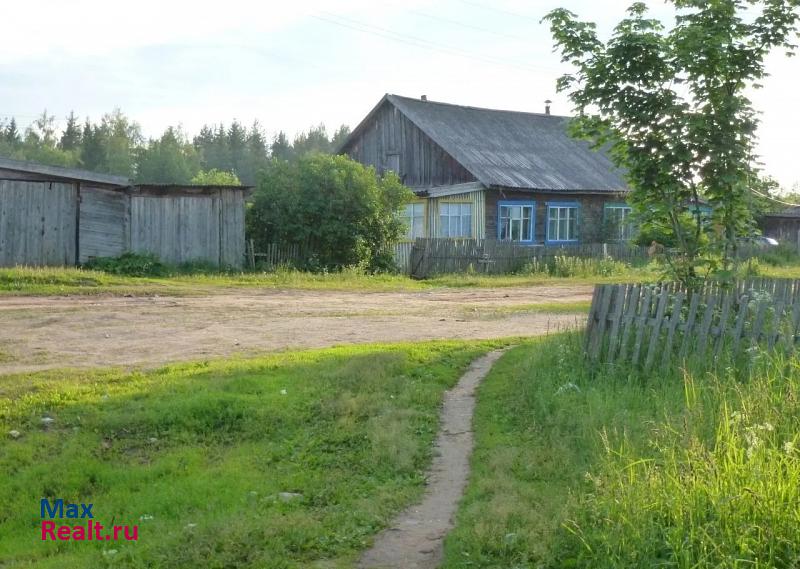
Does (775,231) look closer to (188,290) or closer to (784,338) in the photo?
(188,290)

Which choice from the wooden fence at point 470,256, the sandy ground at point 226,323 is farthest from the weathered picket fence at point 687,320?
the wooden fence at point 470,256

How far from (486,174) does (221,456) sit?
1001 inches

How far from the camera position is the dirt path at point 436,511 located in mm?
5742

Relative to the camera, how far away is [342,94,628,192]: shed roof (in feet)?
110

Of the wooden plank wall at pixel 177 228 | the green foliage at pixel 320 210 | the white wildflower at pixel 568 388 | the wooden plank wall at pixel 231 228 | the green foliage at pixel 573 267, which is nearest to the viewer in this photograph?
the white wildflower at pixel 568 388

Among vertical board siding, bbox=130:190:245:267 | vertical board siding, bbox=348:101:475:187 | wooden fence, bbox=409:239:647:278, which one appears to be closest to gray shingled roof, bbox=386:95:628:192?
vertical board siding, bbox=348:101:475:187

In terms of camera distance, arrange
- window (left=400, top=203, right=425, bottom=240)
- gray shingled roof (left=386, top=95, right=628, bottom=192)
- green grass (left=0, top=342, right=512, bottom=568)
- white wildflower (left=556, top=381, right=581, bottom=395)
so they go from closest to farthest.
Answer: green grass (left=0, top=342, right=512, bottom=568), white wildflower (left=556, top=381, right=581, bottom=395), gray shingled roof (left=386, top=95, right=628, bottom=192), window (left=400, top=203, right=425, bottom=240)

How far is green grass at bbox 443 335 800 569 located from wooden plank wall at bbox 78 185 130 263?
54.2ft

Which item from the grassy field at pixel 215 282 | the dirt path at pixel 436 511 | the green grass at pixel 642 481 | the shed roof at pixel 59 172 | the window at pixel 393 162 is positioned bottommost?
the dirt path at pixel 436 511

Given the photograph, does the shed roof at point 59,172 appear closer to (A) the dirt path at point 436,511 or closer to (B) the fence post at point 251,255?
(B) the fence post at point 251,255

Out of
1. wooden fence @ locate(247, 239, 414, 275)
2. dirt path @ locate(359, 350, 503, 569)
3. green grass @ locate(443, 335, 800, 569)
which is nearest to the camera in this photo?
green grass @ locate(443, 335, 800, 569)

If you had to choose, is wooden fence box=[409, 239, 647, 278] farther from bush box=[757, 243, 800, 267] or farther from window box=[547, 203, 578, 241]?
bush box=[757, 243, 800, 267]

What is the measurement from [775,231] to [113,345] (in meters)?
44.4

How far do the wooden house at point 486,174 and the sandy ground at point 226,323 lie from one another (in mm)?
12192
